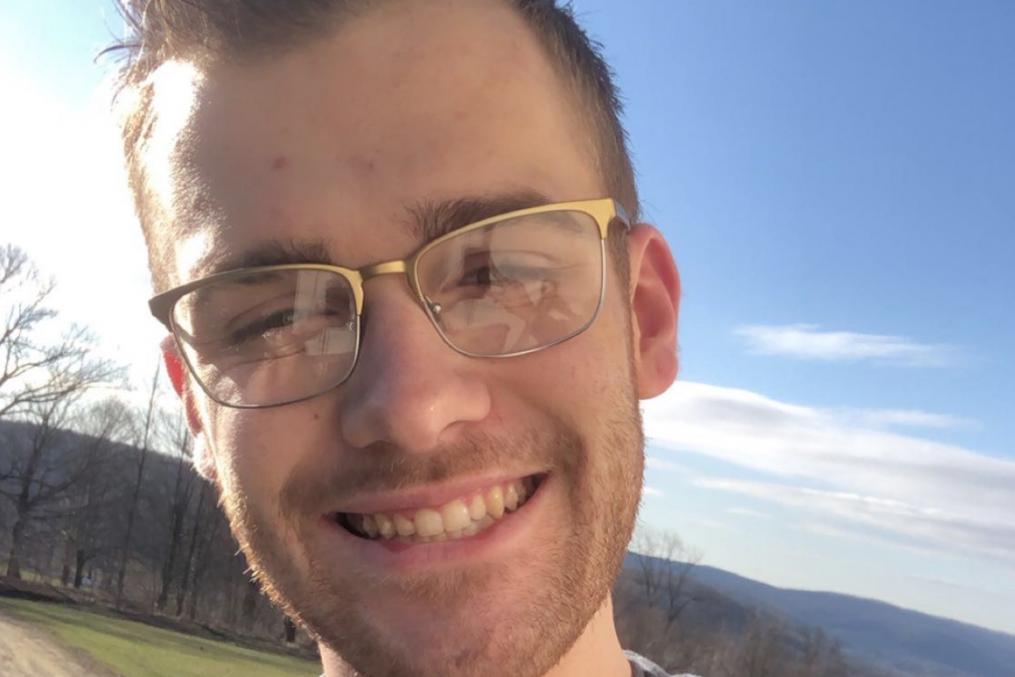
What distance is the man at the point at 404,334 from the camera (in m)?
1.46

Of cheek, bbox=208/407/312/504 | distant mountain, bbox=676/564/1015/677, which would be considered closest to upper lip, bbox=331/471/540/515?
cheek, bbox=208/407/312/504

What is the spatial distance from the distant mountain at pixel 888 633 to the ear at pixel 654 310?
4913 mm

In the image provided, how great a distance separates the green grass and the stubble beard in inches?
603

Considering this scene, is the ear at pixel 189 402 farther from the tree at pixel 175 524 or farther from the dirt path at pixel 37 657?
the tree at pixel 175 524

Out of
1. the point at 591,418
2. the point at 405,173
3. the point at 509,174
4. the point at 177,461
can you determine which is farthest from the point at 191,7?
the point at 177,461

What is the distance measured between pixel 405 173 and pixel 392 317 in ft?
0.93

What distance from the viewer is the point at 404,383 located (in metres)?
1.44

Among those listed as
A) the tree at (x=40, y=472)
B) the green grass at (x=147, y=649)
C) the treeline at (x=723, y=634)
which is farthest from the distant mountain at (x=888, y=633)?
the tree at (x=40, y=472)

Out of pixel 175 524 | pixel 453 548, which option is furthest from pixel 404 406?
pixel 175 524

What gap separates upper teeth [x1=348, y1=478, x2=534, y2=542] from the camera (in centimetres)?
149

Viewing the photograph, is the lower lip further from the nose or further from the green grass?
the green grass

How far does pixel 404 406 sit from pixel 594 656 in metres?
0.83

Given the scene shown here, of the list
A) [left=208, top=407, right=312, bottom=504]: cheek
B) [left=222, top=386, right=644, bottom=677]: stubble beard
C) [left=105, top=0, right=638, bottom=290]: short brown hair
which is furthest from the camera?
[left=105, top=0, right=638, bottom=290]: short brown hair

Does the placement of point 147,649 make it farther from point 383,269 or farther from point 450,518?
point 383,269
